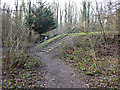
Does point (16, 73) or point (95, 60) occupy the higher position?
point (95, 60)

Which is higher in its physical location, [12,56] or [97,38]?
[97,38]

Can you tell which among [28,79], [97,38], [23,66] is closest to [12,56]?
[23,66]

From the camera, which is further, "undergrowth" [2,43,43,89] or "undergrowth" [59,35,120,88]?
"undergrowth" [59,35,120,88]

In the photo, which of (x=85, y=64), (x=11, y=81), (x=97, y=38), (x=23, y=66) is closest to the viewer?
(x=11, y=81)

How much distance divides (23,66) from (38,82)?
5.60 ft

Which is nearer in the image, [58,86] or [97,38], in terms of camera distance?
[58,86]

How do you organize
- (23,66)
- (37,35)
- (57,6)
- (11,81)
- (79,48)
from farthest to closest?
(57,6) < (37,35) < (79,48) < (23,66) < (11,81)

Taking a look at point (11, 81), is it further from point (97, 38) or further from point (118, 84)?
point (97, 38)

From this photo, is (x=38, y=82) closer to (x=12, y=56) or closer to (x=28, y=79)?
(x=28, y=79)

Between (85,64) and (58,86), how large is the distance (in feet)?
11.3

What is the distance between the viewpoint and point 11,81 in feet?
15.4

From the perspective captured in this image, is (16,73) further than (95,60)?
No

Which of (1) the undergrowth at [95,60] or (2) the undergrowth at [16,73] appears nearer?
(2) the undergrowth at [16,73]

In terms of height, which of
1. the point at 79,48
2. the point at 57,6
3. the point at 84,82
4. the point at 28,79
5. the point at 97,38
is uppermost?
the point at 57,6
